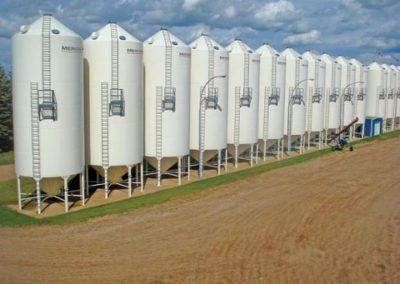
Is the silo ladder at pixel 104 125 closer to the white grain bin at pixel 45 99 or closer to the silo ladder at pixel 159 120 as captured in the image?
the white grain bin at pixel 45 99

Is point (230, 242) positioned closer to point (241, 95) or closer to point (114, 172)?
point (114, 172)

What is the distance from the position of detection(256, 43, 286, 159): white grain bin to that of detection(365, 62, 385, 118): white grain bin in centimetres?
3076

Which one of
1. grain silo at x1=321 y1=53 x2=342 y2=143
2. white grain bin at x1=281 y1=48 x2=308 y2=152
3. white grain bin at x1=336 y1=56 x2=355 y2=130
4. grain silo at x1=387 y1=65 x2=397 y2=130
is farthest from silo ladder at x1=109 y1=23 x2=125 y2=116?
grain silo at x1=387 y1=65 x2=397 y2=130

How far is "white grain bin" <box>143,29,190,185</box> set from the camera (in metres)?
34.9

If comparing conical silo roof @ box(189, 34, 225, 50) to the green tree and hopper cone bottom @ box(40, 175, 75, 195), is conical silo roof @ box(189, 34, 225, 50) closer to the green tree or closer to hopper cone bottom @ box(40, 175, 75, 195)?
hopper cone bottom @ box(40, 175, 75, 195)

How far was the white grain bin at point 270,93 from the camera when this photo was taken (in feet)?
156

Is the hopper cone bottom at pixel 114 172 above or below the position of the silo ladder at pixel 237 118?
below

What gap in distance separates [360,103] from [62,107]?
Answer: 4952 centimetres

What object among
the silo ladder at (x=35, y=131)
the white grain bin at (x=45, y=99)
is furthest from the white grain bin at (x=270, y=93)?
the silo ladder at (x=35, y=131)

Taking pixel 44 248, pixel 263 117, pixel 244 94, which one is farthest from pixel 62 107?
pixel 263 117

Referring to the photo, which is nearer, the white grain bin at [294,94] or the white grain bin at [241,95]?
the white grain bin at [241,95]

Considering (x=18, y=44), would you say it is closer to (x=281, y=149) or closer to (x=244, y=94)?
(x=244, y=94)

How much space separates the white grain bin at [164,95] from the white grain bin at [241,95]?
26.1ft

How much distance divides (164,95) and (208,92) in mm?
5477
